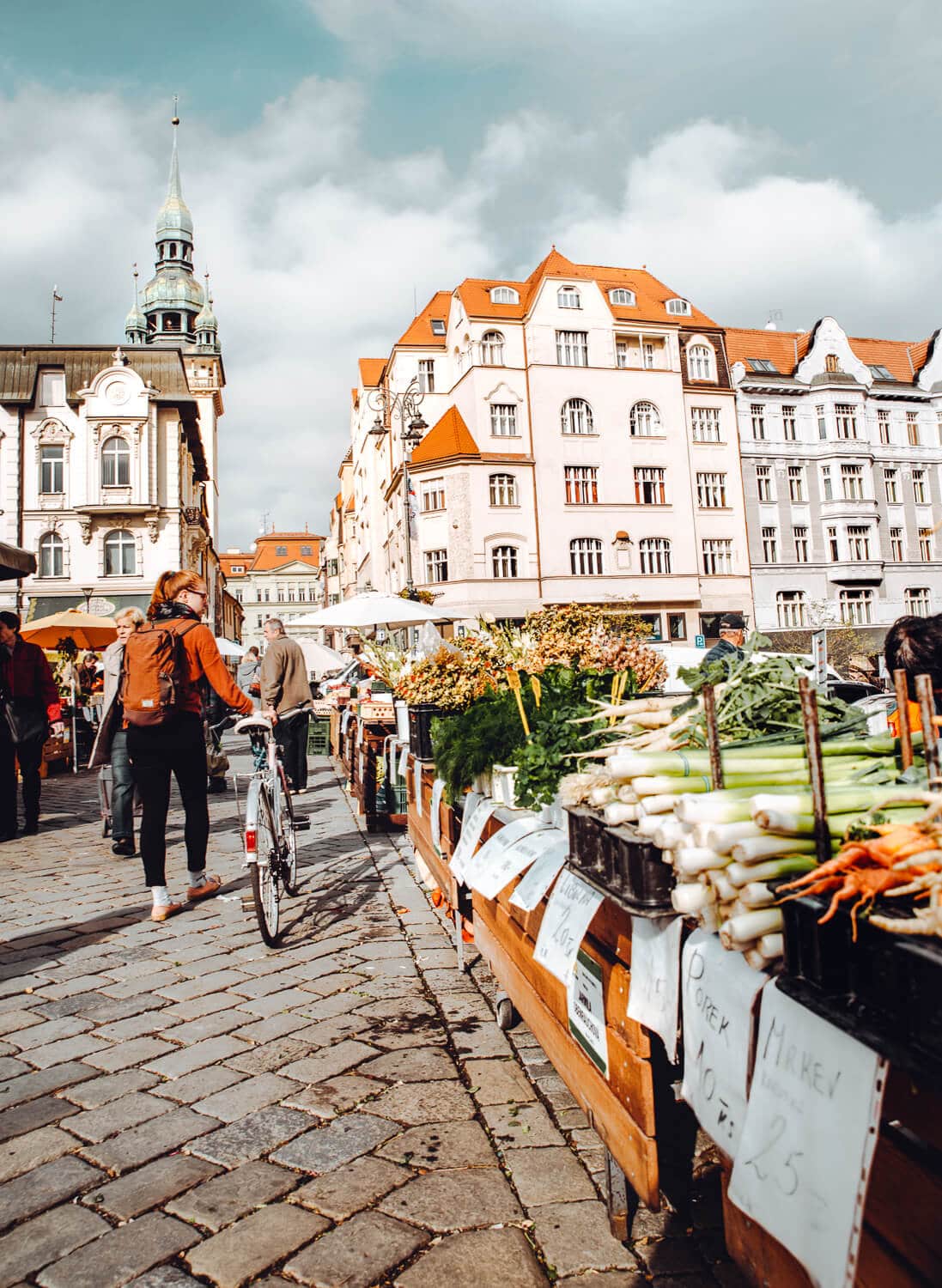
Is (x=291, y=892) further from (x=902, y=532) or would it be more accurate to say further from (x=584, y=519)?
(x=902, y=532)

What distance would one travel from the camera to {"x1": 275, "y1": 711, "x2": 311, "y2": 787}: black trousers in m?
9.84

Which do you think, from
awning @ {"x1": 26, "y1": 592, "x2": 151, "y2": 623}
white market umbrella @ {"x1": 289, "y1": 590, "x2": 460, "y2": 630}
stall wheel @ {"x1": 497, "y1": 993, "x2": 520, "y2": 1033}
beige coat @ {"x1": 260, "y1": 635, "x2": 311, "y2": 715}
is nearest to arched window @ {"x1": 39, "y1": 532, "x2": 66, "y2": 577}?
awning @ {"x1": 26, "y1": 592, "x2": 151, "y2": 623}

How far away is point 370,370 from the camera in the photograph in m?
54.2

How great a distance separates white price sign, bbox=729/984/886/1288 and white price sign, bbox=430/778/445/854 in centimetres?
328

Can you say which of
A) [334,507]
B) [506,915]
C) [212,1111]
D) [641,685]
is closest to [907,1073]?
[506,915]

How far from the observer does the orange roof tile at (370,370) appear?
53844 mm

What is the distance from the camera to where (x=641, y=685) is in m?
4.21

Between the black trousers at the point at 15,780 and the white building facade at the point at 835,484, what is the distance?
32966mm

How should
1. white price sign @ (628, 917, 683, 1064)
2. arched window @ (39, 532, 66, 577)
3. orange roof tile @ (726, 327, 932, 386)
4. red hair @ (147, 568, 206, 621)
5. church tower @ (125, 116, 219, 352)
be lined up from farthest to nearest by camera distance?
church tower @ (125, 116, 219, 352) < orange roof tile @ (726, 327, 932, 386) < arched window @ (39, 532, 66, 577) < red hair @ (147, 568, 206, 621) < white price sign @ (628, 917, 683, 1064)

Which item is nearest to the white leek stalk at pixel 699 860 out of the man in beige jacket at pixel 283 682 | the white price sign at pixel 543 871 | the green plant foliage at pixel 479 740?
the white price sign at pixel 543 871

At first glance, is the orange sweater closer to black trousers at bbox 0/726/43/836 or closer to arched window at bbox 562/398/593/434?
black trousers at bbox 0/726/43/836

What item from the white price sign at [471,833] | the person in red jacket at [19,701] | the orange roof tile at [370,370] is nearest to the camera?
the white price sign at [471,833]

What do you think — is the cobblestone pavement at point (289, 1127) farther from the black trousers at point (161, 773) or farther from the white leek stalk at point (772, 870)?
A: the white leek stalk at point (772, 870)

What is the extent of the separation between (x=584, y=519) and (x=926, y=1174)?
35322mm
